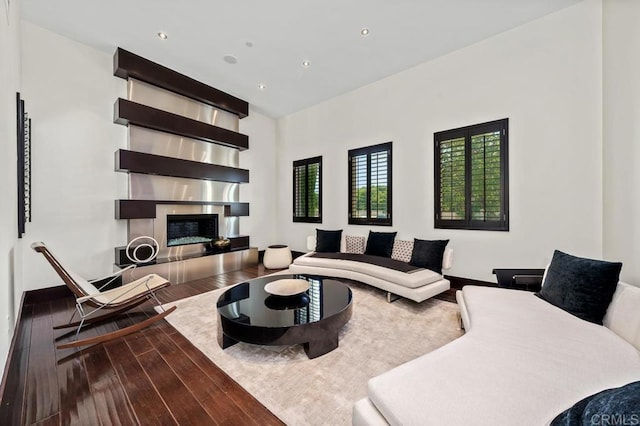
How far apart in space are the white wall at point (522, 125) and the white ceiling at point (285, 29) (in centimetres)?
34

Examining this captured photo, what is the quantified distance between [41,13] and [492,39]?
248 inches

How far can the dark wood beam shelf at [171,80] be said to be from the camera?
4.09 metres

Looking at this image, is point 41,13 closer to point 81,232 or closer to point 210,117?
point 210,117

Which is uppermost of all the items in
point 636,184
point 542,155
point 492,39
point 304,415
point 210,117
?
point 492,39

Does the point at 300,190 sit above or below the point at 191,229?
above

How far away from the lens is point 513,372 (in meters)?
1.32

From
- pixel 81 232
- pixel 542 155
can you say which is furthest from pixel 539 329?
pixel 81 232

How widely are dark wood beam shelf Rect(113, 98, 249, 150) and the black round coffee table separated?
11.4 ft

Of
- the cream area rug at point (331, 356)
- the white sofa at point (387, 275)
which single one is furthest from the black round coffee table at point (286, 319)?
the white sofa at point (387, 275)

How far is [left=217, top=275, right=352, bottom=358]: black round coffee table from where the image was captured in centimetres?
210

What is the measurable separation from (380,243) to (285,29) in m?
3.71

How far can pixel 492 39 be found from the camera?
12.3ft

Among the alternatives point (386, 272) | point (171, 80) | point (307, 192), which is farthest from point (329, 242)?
point (171, 80)

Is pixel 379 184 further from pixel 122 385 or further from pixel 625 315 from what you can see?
pixel 122 385
